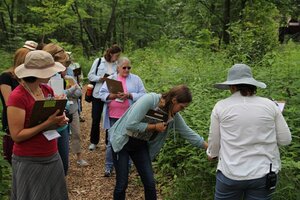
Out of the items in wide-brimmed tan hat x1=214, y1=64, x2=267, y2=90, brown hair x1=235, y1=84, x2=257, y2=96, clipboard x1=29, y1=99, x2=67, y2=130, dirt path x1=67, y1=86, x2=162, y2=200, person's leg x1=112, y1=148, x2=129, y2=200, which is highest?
wide-brimmed tan hat x1=214, y1=64, x2=267, y2=90

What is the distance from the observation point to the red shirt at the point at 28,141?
3.01 meters

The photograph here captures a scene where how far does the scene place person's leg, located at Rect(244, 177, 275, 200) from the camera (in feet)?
9.57

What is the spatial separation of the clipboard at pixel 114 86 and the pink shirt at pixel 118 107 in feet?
0.55

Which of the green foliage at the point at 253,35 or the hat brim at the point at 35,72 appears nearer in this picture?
the hat brim at the point at 35,72

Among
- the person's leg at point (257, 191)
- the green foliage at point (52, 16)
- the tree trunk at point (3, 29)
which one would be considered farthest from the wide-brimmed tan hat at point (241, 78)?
the tree trunk at point (3, 29)

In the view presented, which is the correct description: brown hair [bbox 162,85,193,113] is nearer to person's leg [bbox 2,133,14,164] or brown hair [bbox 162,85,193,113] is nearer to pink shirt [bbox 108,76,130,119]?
person's leg [bbox 2,133,14,164]

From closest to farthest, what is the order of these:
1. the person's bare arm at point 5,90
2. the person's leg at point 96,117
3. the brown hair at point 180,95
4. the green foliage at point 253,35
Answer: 1. the brown hair at point 180,95
2. the person's bare arm at point 5,90
3. the person's leg at point 96,117
4. the green foliage at point 253,35

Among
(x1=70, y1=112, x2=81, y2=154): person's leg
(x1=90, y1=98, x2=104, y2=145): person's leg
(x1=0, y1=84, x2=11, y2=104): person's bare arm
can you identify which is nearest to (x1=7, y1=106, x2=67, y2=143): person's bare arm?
(x1=0, y1=84, x2=11, y2=104): person's bare arm

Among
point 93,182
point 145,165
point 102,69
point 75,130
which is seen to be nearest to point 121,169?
point 145,165

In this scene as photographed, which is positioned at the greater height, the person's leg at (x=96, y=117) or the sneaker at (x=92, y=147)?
the person's leg at (x=96, y=117)

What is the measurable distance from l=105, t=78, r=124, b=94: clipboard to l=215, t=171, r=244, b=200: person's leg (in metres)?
2.68

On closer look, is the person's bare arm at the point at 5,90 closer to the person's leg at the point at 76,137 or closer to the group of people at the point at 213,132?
the group of people at the point at 213,132

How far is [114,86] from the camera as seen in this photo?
216 inches

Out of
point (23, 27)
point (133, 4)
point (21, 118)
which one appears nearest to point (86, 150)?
point (21, 118)
